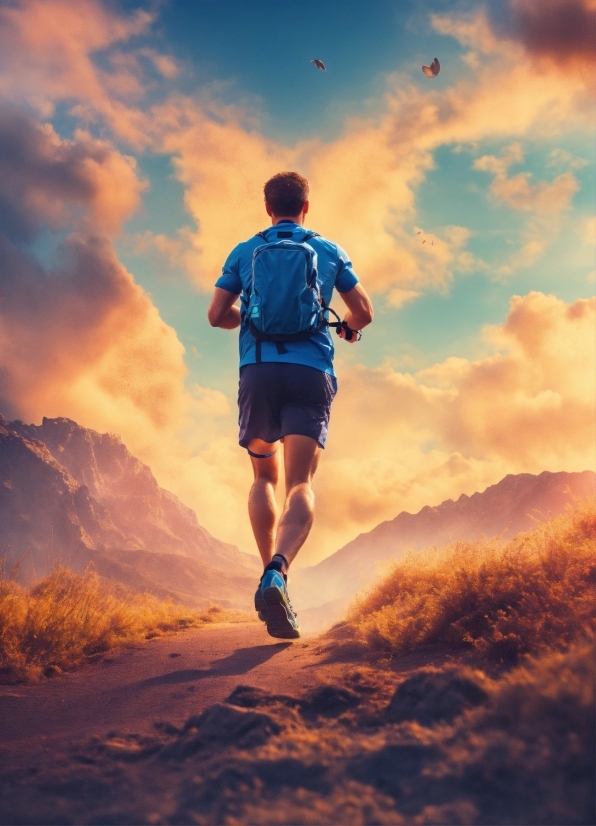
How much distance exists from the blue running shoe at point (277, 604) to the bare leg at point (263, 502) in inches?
25.4

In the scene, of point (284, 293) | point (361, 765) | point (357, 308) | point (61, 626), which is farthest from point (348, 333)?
point (61, 626)

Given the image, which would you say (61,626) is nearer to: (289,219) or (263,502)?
(263,502)

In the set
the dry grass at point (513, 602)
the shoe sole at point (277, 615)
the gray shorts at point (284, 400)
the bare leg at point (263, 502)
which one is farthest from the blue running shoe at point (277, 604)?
the gray shorts at point (284, 400)

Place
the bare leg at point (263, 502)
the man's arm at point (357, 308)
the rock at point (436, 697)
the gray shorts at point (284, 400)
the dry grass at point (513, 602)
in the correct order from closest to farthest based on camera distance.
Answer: the rock at point (436, 697)
the dry grass at point (513, 602)
the gray shorts at point (284, 400)
the bare leg at point (263, 502)
the man's arm at point (357, 308)

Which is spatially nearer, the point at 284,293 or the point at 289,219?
the point at 284,293

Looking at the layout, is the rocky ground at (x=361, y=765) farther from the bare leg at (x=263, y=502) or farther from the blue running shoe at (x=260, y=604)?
the bare leg at (x=263, y=502)

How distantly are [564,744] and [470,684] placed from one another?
2.33ft

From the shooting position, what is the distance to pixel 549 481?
383 ft

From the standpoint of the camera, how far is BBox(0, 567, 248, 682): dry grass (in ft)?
17.2

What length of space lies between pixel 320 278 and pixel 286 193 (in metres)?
0.86

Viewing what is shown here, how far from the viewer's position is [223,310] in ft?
15.2

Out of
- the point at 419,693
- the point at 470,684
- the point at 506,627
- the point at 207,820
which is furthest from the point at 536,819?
the point at 506,627

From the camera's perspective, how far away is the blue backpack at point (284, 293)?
161 inches

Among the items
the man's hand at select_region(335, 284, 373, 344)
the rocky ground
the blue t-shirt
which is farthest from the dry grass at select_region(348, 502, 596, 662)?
the man's hand at select_region(335, 284, 373, 344)
